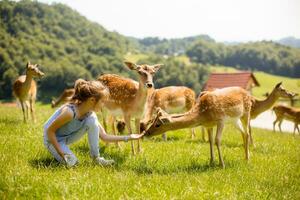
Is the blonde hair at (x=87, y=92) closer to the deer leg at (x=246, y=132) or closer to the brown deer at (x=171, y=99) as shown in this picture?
the deer leg at (x=246, y=132)

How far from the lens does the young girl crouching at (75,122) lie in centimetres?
621

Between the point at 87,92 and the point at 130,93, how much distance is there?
3.22 m

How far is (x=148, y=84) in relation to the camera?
27.8 feet

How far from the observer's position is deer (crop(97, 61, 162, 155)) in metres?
8.83

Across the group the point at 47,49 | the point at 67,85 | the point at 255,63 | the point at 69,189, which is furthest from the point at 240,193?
the point at 255,63

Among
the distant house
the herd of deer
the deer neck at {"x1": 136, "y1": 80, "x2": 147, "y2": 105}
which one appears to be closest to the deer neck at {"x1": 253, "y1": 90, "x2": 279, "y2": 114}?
the herd of deer

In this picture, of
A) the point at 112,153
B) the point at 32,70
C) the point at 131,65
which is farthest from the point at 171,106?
the point at 112,153

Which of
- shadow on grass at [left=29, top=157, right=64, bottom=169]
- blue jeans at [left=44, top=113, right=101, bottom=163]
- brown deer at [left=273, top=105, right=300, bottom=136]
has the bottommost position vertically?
brown deer at [left=273, top=105, right=300, bottom=136]

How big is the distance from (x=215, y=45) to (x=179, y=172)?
18299 cm

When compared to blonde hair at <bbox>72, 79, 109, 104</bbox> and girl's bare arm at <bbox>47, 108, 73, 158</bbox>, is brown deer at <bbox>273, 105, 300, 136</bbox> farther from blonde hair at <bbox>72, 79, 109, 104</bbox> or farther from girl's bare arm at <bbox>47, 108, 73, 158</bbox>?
girl's bare arm at <bbox>47, 108, 73, 158</bbox>

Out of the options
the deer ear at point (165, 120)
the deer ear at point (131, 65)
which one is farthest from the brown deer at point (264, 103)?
the deer ear at point (165, 120)

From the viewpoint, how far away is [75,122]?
256 inches

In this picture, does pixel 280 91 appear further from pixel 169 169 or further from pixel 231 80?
pixel 231 80

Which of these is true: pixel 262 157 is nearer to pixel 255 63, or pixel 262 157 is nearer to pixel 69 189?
pixel 69 189
